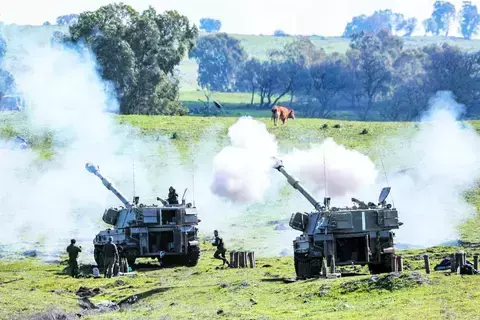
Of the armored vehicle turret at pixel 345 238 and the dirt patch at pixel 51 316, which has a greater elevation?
the armored vehicle turret at pixel 345 238

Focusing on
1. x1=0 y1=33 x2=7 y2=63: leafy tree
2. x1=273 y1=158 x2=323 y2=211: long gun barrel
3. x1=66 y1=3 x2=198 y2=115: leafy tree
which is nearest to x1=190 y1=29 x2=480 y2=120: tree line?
x1=66 y1=3 x2=198 y2=115: leafy tree

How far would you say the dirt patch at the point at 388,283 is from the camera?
3469 cm

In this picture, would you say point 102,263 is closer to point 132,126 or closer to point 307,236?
point 307,236

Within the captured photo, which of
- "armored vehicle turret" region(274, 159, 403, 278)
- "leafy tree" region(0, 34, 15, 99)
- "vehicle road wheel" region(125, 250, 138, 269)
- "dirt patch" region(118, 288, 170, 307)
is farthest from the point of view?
"leafy tree" region(0, 34, 15, 99)

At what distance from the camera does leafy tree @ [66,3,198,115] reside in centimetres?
10815

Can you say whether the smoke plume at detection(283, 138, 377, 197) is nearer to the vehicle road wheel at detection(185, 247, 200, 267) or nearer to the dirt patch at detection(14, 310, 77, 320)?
the vehicle road wheel at detection(185, 247, 200, 267)

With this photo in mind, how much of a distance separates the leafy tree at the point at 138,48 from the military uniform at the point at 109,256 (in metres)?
58.9

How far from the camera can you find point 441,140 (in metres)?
82.2

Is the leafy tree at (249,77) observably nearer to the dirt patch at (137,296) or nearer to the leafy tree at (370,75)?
the leafy tree at (370,75)

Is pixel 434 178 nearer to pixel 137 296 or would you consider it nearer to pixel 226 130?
pixel 226 130

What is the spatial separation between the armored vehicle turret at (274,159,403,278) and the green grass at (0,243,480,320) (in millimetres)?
1178

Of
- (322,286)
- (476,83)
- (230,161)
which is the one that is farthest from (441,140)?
(476,83)

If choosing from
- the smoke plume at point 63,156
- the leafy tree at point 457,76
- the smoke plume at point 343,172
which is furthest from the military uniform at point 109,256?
the leafy tree at point 457,76

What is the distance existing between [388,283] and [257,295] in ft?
16.0
